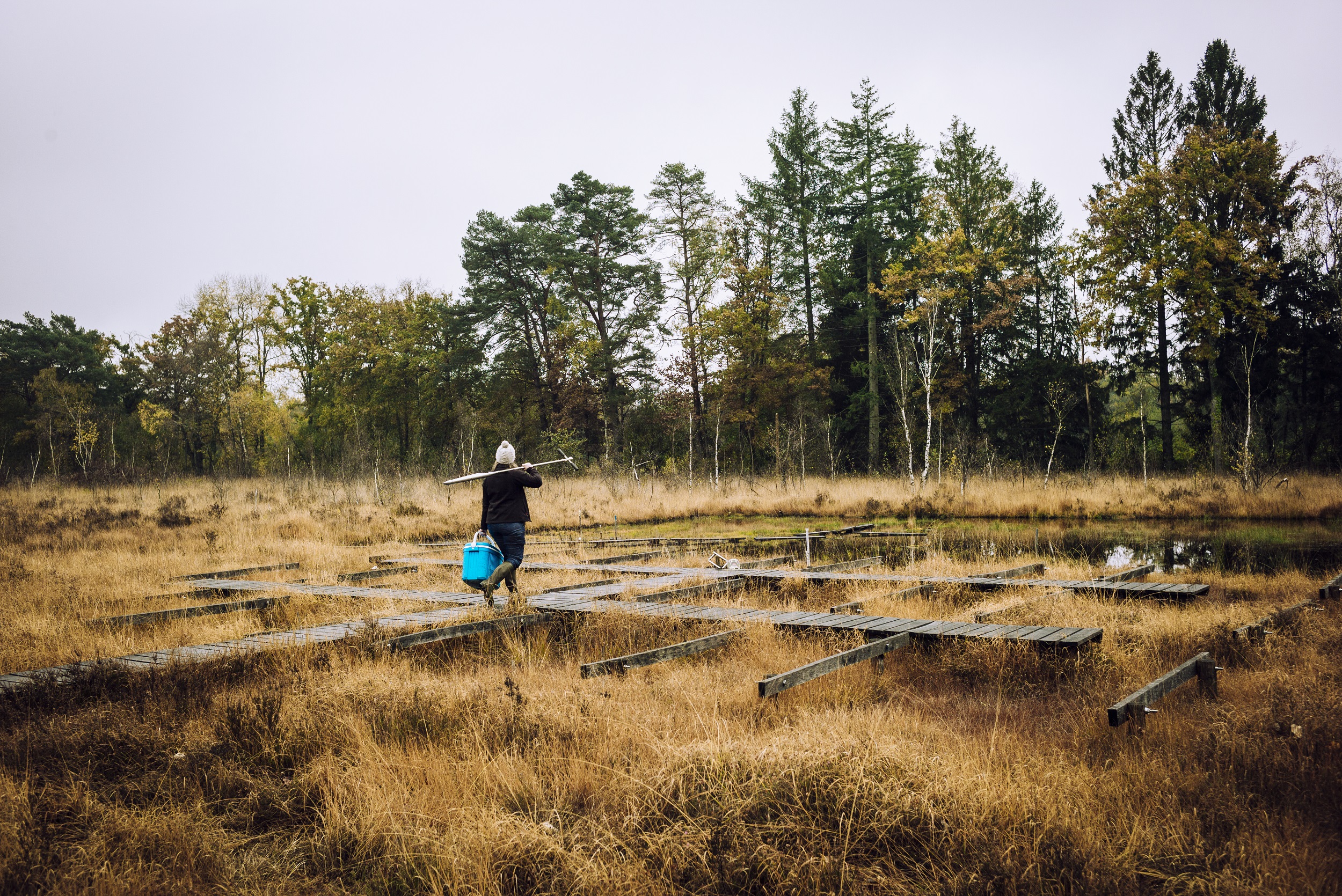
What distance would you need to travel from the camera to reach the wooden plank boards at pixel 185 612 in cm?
891

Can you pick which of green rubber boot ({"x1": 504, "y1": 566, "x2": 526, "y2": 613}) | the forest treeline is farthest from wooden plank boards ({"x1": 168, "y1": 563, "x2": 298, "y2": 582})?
the forest treeline

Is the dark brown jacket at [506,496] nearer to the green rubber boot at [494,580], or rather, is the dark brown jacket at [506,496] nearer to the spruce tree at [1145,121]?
the green rubber boot at [494,580]

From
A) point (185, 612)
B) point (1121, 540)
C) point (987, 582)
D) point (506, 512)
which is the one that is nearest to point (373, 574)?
point (185, 612)

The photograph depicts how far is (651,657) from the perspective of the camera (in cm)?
677

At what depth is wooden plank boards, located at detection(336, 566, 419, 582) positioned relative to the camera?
12383 mm

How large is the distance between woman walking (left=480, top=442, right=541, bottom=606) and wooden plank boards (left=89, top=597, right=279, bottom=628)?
10.4 ft

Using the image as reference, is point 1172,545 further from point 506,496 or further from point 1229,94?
point 1229,94

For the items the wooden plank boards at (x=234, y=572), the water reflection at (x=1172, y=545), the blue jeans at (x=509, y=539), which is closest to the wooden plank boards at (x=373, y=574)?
the wooden plank boards at (x=234, y=572)

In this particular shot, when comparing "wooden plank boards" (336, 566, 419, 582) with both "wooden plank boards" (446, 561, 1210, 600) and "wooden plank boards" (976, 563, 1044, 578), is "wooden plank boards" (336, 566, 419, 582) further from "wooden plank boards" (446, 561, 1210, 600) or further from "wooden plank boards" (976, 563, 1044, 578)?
"wooden plank boards" (976, 563, 1044, 578)

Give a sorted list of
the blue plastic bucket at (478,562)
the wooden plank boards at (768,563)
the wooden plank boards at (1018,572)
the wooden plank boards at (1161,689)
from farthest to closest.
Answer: the wooden plank boards at (768,563) < the wooden plank boards at (1018,572) < the blue plastic bucket at (478,562) < the wooden plank boards at (1161,689)

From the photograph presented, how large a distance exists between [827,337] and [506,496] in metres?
29.8

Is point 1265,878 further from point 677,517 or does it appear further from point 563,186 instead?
point 563,186

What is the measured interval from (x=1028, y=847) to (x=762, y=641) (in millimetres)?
3999

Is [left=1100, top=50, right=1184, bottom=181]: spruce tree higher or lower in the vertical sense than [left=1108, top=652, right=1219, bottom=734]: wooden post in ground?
higher
